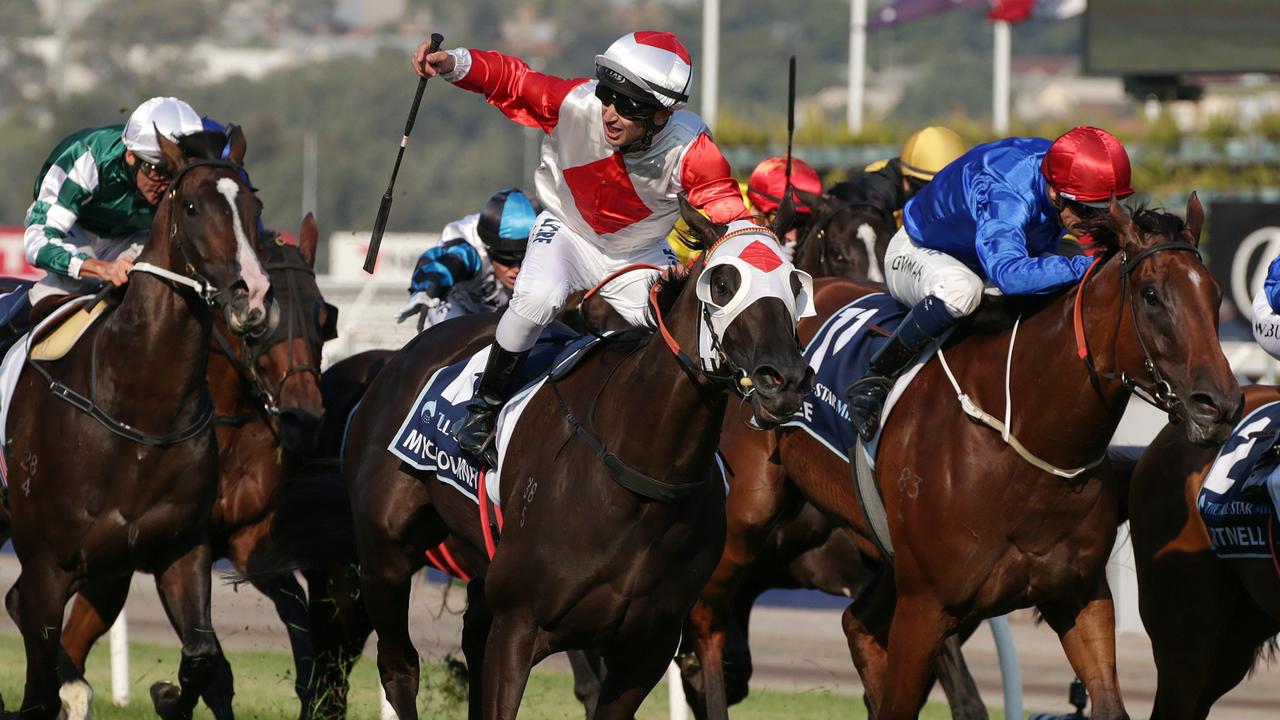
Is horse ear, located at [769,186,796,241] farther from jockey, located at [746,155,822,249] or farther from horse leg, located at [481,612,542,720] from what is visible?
jockey, located at [746,155,822,249]

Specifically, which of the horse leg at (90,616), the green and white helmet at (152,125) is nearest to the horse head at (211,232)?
the green and white helmet at (152,125)

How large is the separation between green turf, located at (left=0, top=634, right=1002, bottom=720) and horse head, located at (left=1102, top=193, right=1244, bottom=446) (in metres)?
2.76

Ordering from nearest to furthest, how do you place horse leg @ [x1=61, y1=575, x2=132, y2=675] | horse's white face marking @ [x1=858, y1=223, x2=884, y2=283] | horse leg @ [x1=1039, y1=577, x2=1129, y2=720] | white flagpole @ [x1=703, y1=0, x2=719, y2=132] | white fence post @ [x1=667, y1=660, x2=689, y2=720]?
horse leg @ [x1=1039, y1=577, x2=1129, y2=720], horse leg @ [x1=61, y1=575, x2=132, y2=675], white fence post @ [x1=667, y1=660, x2=689, y2=720], horse's white face marking @ [x1=858, y1=223, x2=884, y2=283], white flagpole @ [x1=703, y1=0, x2=719, y2=132]

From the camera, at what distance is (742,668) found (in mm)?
6840

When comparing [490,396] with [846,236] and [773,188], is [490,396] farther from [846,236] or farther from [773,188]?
[773,188]

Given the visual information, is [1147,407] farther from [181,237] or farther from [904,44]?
[904,44]

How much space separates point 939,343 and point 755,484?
1.13 meters

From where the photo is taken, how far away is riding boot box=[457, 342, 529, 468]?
5.43 metres

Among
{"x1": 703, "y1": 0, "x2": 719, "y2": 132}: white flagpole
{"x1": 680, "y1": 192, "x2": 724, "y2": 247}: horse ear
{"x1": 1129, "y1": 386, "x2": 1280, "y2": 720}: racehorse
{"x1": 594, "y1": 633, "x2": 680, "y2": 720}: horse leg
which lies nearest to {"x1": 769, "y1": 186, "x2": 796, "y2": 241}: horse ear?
{"x1": 680, "y1": 192, "x2": 724, "y2": 247}: horse ear

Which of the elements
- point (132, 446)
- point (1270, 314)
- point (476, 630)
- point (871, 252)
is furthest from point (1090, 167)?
point (132, 446)

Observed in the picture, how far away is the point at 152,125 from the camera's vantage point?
621 centimetres

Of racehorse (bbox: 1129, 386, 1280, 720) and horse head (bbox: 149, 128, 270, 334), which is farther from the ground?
horse head (bbox: 149, 128, 270, 334)

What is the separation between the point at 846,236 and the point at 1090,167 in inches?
96.3

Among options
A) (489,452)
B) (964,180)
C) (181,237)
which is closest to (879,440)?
(964,180)
